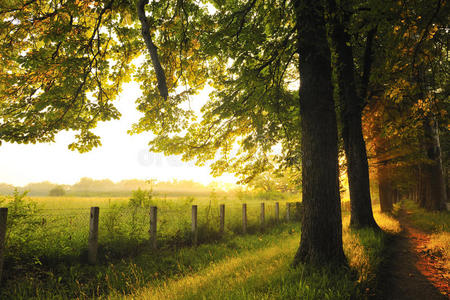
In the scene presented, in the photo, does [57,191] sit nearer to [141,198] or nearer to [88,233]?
[141,198]

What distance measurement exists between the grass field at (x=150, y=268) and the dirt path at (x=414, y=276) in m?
0.40

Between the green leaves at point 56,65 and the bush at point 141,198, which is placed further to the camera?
the bush at point 141,198

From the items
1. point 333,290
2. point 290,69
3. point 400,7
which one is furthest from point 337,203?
point 290,69

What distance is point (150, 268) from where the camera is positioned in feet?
21.4

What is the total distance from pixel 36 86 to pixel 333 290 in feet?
28.6

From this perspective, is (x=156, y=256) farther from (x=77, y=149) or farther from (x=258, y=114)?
(x=258, y=114)

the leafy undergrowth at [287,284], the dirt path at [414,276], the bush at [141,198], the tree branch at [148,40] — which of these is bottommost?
the dirt path at [414,276]

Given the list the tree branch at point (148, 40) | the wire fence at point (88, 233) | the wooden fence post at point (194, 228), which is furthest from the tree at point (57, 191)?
the tree branch at point (148, 40)

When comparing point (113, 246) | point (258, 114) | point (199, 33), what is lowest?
point (113, 246)

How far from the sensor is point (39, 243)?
5328 millimetres

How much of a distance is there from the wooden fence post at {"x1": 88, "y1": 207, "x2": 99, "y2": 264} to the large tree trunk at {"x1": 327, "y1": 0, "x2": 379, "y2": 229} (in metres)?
8.86

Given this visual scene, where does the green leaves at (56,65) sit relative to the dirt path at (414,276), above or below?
above

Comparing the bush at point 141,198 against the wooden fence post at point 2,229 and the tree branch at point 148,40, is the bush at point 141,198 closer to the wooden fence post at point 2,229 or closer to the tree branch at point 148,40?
the wooden fence post at point 2,229

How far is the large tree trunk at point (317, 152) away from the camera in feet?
14.2
